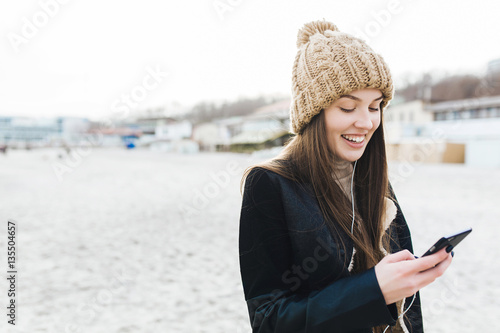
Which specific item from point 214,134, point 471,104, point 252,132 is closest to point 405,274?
point 471,104

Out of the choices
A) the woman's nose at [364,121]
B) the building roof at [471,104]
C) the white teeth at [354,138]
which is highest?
the building roof at [471,104]

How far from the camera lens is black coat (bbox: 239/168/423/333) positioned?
3.22ft

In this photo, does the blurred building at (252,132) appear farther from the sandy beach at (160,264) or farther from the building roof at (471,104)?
the sandy beach at (160,264)

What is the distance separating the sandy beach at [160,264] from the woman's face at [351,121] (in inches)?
109

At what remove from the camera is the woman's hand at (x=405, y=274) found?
95 cm

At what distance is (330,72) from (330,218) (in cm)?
49

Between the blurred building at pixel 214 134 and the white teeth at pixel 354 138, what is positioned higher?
the blurred building at pixel 214 134

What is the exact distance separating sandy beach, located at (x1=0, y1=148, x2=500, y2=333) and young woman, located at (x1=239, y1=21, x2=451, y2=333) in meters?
2.59

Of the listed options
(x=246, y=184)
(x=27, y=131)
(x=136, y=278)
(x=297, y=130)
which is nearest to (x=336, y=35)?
(x=297, y=130)

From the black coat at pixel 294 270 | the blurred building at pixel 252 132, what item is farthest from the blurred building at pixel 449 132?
the black coat at pixel 294 270

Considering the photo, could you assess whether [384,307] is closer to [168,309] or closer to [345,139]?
[345,139]

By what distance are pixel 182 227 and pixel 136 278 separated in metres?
2.86

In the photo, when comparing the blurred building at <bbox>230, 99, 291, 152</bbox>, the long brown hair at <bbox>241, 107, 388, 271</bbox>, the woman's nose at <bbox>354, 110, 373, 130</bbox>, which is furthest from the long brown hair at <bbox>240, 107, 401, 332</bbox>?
the blurred building at <bbox>230, 99, 291, 152</bbox>

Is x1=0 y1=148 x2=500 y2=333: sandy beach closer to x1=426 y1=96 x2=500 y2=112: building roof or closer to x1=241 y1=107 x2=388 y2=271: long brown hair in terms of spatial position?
x1=241 y1=107 x2=388 y2=271: long brown hair
